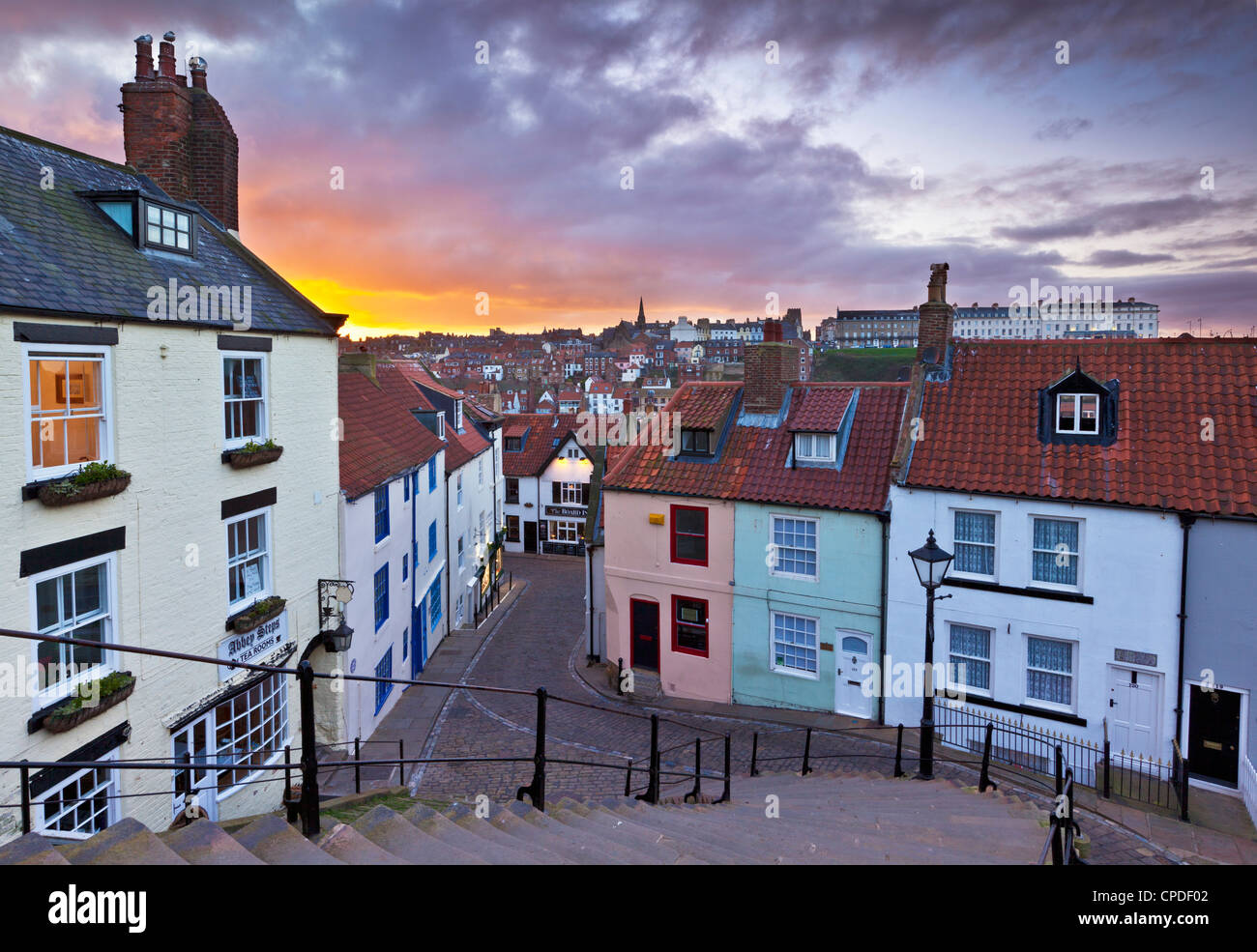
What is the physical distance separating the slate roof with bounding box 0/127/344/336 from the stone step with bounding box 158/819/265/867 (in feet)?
24.0

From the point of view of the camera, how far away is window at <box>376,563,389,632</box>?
20.4 meters

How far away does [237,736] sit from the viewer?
45.1 ft

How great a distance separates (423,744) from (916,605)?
1229 cm

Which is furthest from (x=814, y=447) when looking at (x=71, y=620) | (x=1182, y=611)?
(x=71, y=620)

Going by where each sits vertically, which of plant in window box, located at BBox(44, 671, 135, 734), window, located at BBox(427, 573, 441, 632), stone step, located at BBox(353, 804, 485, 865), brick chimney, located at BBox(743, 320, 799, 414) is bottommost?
window, located at BBox(427, 573, 441, 632)

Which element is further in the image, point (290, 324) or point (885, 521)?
point (885, 521)

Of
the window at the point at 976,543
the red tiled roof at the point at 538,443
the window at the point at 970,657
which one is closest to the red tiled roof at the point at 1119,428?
the window at the point at 976,543

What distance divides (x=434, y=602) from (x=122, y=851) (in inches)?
942

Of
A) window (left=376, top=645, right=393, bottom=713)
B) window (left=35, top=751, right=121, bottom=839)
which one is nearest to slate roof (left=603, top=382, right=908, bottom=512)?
window (left=376, top=645, right=393, bottom=713)

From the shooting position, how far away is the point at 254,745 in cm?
1427

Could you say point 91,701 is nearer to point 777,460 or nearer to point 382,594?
point 382,594

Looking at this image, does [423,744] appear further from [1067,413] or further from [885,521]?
[1067,413]

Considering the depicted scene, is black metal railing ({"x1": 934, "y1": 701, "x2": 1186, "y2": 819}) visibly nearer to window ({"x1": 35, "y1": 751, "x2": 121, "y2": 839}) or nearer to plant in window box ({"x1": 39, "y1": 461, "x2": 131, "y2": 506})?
window ({"x1": 35, "y1": 751, "x2": 121, "y2": 839})

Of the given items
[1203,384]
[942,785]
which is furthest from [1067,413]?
[942,785]
